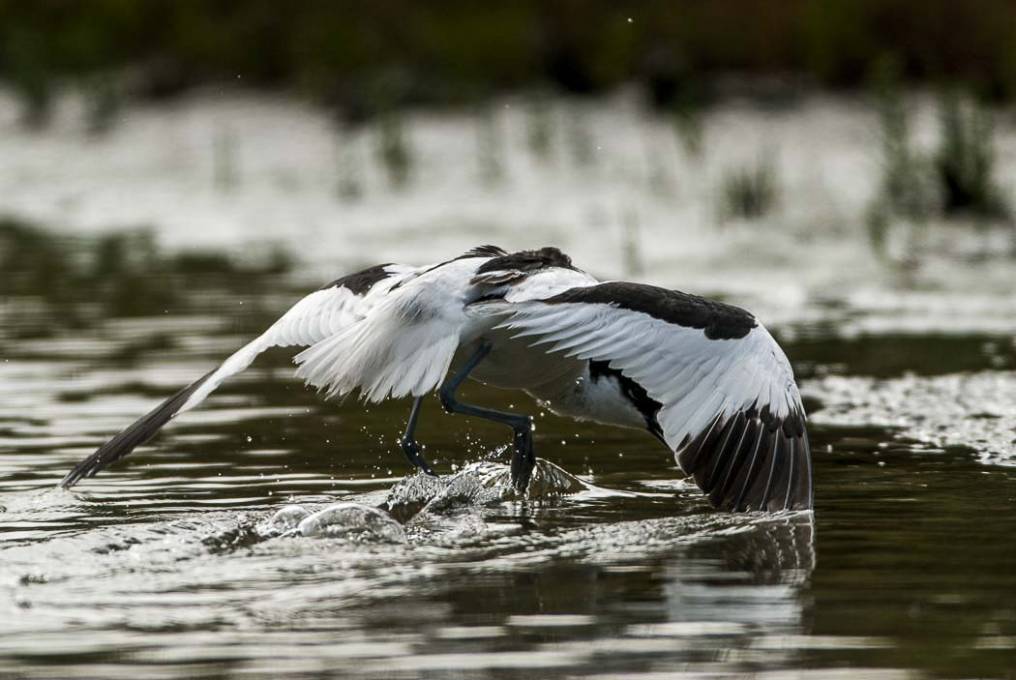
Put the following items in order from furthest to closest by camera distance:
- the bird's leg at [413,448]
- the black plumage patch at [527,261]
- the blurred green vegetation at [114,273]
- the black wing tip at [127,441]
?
1. the blurred green vegetation at [114,273]
2. the bird's leg at [413,448]
3. the black plumage patch at [527,261]
4. the black wing tip at [127,441]

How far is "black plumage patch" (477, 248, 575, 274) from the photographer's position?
6.54 m

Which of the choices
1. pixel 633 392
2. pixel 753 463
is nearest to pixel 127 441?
pixel 633 392

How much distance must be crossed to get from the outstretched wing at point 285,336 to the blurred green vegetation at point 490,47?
6.93 metres

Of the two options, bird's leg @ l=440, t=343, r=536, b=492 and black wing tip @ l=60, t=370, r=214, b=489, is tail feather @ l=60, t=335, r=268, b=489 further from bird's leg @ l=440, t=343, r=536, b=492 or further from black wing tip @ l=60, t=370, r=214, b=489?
bird's leg @ l=440, t=343, r=536, b=492

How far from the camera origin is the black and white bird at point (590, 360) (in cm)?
601

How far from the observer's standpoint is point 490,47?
1714 cm

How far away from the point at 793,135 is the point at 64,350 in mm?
6934

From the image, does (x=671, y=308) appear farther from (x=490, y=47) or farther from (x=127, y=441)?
(x=490, y=47)

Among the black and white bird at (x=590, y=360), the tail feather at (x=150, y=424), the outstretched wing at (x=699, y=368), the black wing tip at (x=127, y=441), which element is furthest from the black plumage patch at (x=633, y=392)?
the black wing tip at (x=127, y=441)

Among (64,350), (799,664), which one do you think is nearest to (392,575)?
(799,664)

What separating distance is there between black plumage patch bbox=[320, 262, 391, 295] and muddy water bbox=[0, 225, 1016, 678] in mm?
632

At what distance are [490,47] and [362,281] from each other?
10.1m

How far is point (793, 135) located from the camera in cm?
1470

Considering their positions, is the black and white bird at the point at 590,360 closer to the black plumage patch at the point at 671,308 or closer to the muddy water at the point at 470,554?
the black plumage patch at the point at 671,308
